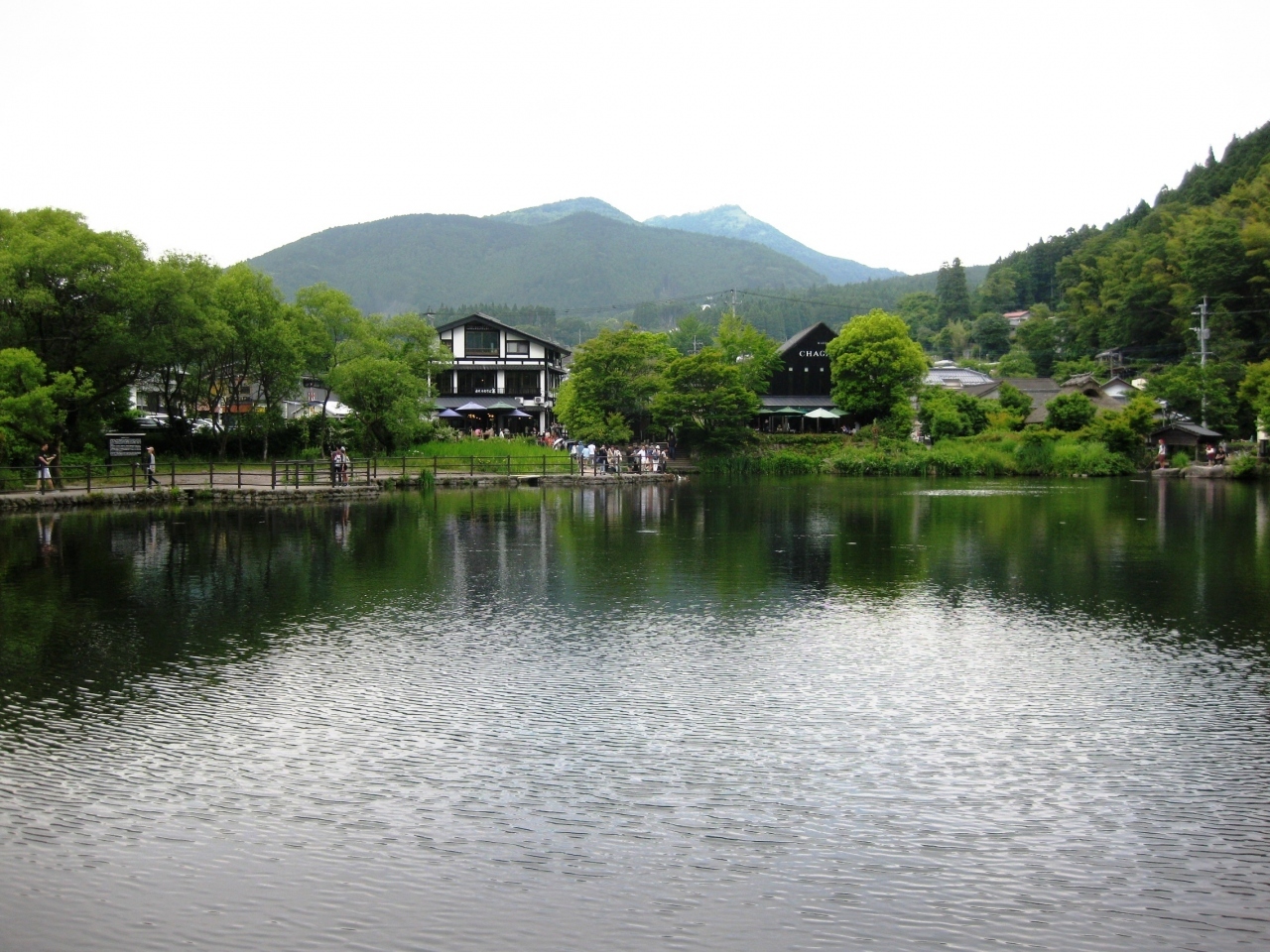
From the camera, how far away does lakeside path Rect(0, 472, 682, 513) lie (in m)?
30.3

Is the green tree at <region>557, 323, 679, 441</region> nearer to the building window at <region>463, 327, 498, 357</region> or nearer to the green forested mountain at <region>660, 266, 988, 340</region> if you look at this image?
the building window at <region>463, 327, 498, 357</region>

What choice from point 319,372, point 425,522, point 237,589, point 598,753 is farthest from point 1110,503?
point 319,372

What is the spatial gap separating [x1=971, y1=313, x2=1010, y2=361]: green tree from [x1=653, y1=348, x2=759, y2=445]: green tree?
5783cm

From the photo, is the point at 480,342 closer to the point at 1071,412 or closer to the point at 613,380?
the point at 613,380

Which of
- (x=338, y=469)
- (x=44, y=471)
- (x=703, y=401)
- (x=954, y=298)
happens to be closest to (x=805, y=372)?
(x=703, y=401)

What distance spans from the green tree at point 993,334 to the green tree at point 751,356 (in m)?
42.7

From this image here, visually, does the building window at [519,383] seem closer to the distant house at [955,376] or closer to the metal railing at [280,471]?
the metal railing at [280,471]

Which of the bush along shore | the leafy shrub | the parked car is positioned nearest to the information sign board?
the parked car

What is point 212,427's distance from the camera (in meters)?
47.9

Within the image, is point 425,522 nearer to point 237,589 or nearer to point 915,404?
point 237,589

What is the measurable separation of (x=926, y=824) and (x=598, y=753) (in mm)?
2755

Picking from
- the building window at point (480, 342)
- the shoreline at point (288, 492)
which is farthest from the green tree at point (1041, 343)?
the building window at point (480, 342)

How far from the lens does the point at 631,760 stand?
350 inches

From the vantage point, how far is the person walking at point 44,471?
31031mm
